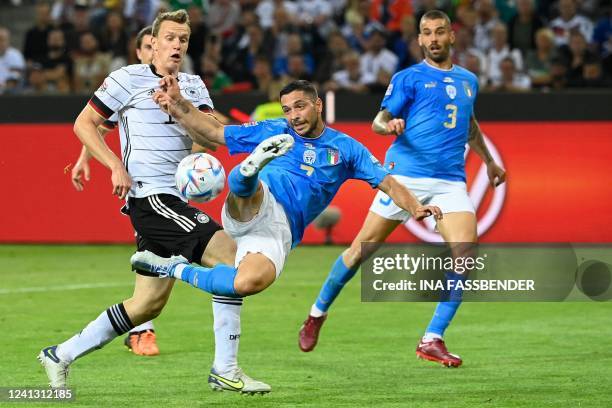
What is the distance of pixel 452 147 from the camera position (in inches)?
368

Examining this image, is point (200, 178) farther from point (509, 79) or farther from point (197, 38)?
point (197, 38)

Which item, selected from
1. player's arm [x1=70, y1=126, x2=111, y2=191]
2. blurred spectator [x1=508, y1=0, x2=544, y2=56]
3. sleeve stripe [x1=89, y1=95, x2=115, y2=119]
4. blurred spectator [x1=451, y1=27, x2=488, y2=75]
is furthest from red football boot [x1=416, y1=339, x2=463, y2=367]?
blurred spectator [x1=508, y1=0, x2=544, y2=56]

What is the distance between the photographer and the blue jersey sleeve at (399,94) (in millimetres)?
9344

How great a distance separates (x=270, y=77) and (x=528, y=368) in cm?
1058

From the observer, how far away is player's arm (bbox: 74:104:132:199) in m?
7.14

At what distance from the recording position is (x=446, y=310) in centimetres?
900

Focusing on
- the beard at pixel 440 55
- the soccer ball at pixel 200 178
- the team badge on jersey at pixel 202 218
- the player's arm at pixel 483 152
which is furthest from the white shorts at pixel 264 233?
the player's arm at pixel 483 152

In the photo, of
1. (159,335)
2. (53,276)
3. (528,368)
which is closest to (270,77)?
(53,276)

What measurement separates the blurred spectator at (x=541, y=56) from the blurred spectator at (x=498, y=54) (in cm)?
17

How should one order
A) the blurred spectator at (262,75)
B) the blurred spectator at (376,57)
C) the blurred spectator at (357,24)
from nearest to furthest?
the blurred spectator at (262,75) → the blurred spectator at (376,57) → the blurred spectator at (357,24)

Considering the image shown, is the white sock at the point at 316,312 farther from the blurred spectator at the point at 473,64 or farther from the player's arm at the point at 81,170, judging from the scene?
the blurred spectator at the point at 473,64

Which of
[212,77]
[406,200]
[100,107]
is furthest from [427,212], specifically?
[212,77]

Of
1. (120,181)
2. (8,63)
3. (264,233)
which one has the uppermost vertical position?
(120,181)

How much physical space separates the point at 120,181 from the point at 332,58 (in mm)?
12039
